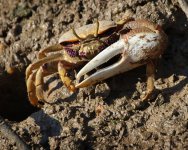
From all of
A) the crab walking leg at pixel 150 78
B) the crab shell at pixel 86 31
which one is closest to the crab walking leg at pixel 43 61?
the crab shell at pixel 86 31

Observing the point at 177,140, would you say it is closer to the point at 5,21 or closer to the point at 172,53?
the point at 172,53


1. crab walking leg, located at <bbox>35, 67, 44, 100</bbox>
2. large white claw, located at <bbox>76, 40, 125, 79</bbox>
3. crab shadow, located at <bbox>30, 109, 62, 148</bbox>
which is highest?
large white claw, located at <bbox>76, 40, 125, 79</bbox>

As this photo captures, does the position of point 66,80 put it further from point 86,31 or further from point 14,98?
point 14,98

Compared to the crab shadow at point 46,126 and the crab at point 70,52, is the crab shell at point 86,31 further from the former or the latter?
the crab shadow at point 46,126

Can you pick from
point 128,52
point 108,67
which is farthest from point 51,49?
point 128,52

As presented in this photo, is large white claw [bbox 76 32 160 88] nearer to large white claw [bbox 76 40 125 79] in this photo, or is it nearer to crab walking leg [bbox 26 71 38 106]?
large white claw [bbox 76 40 125 79]

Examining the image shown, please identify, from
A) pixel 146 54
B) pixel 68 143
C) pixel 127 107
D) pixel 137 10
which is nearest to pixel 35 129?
pixel 68 143

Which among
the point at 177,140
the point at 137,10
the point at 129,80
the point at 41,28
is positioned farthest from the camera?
the point at 41,28

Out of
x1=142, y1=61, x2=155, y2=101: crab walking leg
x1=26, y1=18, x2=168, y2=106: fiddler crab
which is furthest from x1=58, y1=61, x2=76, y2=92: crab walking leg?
x1=142, y1=61, x2=155, y2=101: crab walking leg
